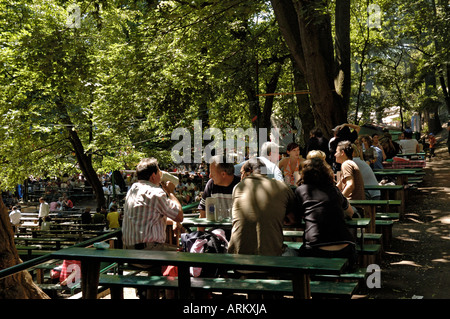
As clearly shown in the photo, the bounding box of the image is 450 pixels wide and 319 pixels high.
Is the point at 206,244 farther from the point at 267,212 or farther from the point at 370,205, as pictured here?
A: the point at 370,205

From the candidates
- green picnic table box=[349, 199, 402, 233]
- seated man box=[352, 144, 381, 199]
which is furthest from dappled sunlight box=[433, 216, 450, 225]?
green picnic table box=[349, 199, 402, 233]

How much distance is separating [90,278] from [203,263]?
3.82 feet

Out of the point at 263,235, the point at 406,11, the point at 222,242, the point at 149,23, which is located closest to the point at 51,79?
the point at 149,23

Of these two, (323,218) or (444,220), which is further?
(444,220)

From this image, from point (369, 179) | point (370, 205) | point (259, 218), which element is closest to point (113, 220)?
point (369, 179)

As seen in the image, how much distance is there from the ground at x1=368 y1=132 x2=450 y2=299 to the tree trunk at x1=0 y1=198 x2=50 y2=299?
374cm

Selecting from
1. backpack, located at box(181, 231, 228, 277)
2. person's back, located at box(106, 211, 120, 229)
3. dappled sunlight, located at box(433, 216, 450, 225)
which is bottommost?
person's back, located at box(106, 211, 120, 229)

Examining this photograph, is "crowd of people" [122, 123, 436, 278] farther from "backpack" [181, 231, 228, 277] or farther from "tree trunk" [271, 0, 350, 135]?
"tree trunk" [271, 0, 350, 135]

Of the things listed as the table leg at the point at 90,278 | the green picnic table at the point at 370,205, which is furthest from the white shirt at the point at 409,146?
the table leg at the point at 90,278

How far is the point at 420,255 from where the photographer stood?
7141mm

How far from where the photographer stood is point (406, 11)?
21.2m

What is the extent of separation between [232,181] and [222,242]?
1088mm

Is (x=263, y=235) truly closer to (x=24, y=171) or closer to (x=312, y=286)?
(x=312, y=286)

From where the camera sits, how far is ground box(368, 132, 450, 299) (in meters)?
5.63
